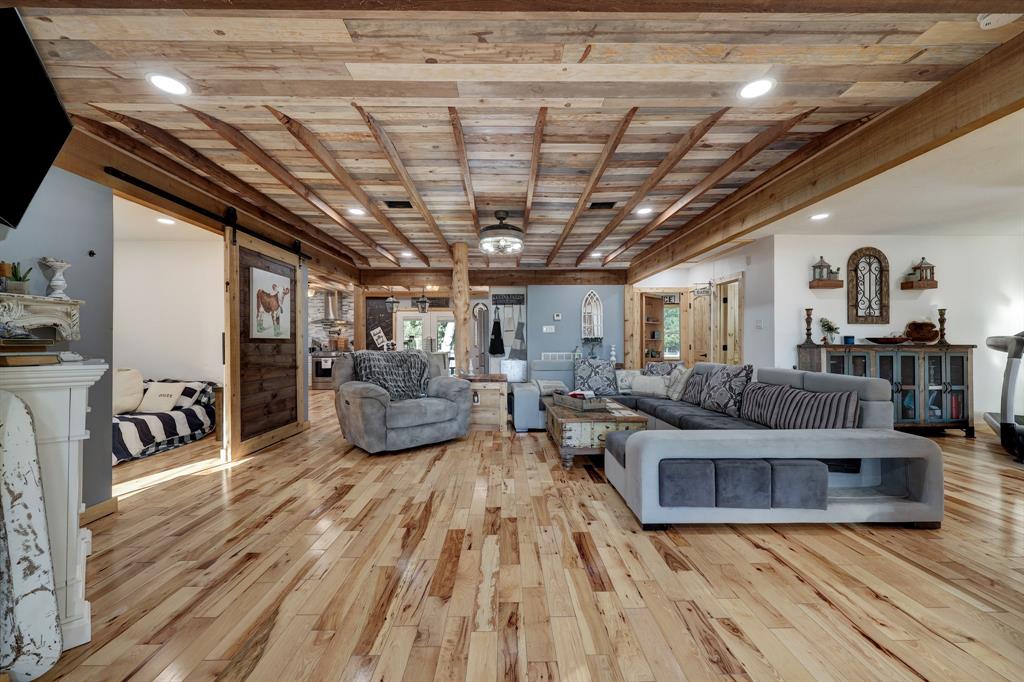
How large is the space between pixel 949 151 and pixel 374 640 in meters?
4.43

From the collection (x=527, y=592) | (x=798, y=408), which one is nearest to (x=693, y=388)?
(x=798, y=408)

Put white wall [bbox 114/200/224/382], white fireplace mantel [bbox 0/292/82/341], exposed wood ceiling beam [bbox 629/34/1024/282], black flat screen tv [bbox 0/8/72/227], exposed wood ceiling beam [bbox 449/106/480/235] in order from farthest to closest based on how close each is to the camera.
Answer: white wall [bbox 114/200/224/382] → exposed wood ceiling beam [bbox 449/106/480/235] → white fireplace mantel [bbox 0/292/82/341] → exposed wood ceiling beam [bbox 629/34/1024/282] → black flat screen tv [bbox 0/8/72/227]

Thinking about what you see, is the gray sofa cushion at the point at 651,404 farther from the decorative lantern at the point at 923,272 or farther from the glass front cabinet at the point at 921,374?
the decorative lantern at the point at 923,272

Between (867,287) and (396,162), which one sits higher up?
(396,162)

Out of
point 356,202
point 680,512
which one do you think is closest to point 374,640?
point 680,512

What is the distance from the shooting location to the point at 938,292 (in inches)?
200

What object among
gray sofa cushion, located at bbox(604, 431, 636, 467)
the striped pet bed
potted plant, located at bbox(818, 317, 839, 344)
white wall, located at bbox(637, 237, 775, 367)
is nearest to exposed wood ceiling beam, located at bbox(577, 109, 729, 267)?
white wall, located at bbox(637, 237, 775, 367)

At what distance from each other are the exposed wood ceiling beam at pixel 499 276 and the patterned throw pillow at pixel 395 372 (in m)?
3.43

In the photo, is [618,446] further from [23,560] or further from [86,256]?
[86,256]

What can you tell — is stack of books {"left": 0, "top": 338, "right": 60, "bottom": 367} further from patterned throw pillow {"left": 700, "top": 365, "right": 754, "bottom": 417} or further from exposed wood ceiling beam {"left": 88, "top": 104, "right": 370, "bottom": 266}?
patterned throw pillow {"left": 700, "top": 365, "right": 754, "bottom": 417}

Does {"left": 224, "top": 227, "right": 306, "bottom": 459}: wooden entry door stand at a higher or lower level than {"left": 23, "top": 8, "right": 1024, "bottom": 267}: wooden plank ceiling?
lower

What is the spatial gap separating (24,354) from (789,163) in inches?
178

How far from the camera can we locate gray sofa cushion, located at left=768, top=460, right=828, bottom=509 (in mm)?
2355

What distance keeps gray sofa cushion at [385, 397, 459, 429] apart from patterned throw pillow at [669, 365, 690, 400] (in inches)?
99.0
